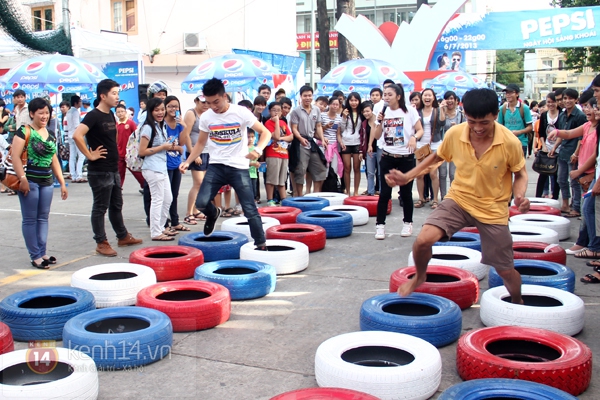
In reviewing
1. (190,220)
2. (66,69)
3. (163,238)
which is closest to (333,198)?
(190,220)

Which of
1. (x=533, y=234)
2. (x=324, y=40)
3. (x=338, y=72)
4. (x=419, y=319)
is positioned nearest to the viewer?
(x=419, y=319)

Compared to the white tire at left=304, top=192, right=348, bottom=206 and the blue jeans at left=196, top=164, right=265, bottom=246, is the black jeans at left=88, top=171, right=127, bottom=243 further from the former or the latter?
the white tire at left=304, top=192, right=348, bottom=206

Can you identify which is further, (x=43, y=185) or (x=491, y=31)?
(x=491, y=31)

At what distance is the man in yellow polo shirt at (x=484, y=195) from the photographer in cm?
423

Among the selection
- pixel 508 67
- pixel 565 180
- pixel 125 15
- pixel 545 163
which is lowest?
pixel 565 180

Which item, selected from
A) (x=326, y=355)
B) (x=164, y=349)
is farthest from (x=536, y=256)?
(x=164, y=349)

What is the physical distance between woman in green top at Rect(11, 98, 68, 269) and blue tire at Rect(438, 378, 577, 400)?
471cm

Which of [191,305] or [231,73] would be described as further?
[231,73]

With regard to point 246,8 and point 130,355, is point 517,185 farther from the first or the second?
point 246,8

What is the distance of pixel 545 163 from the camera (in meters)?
9.52

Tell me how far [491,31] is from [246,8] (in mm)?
10970

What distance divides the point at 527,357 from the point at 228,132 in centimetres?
374

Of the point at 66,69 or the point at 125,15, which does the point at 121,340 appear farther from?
the point at 125,15

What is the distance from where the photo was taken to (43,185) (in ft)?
20.4
